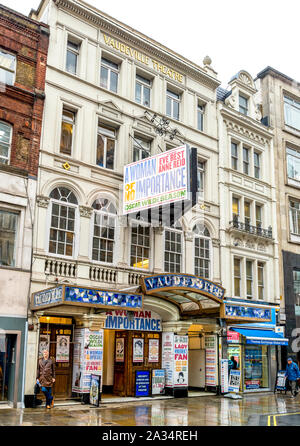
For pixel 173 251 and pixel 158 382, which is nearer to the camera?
pixel 158 382

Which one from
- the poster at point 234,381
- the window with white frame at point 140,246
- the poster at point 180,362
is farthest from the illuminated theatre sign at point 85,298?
the poster at point 234,381

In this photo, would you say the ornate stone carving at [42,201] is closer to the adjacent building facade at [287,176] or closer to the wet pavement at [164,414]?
the wet pavement at [164,414]

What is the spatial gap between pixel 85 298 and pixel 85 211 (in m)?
4.51

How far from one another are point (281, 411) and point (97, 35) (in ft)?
54.3

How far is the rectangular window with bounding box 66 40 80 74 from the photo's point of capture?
19.5 metres

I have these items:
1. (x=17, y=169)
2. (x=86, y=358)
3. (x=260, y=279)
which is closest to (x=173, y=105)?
(x=17, y=169)

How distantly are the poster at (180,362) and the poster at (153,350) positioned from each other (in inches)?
32.4

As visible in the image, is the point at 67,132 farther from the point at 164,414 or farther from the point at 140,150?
the point at 164,414

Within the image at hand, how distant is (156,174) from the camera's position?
17.5m

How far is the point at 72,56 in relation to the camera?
19.7m

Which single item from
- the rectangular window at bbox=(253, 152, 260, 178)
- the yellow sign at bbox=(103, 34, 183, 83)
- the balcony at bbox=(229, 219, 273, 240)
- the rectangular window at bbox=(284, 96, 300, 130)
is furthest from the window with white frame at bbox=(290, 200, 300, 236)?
the yellow sign at bbox=(103, 34, 183, 83)

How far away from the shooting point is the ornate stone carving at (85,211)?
A: 59.4 ft
